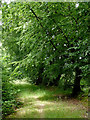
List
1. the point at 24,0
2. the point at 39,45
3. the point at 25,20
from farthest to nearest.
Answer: the point at 39,45, the point at 25,20, the point at 24,0

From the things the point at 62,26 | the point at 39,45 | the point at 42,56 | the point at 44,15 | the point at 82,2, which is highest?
the point at 82,2

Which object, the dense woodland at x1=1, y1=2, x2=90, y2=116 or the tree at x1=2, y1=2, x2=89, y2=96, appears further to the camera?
the tree at x1=2, y1=2, x2=89, y2=96

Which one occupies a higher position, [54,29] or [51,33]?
[54,29]

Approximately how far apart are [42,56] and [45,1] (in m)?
1.73

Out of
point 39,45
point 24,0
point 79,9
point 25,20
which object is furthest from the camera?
point 39,45

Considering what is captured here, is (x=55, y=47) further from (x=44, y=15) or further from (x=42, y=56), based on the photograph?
(x=44, y=15)

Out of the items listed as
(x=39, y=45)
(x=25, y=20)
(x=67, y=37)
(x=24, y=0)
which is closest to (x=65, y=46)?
(x=67, y=37)

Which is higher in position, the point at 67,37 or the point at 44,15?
the point at 44,15

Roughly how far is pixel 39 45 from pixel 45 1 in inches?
60.3

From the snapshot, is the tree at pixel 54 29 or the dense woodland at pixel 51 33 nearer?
the dense woodland at pixel 51 33

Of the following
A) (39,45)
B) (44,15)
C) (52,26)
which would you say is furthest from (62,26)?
(39,45)

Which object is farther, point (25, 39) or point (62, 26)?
point (25, 39)

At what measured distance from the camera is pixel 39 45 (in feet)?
16.4

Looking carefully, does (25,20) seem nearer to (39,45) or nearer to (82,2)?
(39,45)
